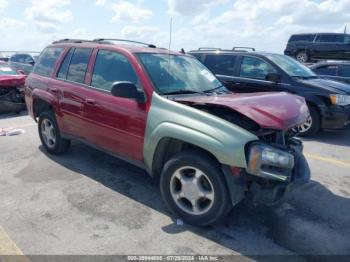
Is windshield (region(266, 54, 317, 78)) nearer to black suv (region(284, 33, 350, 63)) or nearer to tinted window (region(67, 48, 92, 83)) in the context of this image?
tinted window (region(67, 48, 92, 83))

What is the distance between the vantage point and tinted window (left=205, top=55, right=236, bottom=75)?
26.9ft

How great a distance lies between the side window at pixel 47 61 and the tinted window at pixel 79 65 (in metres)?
0.51

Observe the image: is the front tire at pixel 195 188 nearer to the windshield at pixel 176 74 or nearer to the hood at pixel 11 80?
the windshield at pixel 176 74

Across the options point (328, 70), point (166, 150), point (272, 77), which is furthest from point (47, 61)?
point (328, 70)

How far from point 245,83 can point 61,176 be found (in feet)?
15.8

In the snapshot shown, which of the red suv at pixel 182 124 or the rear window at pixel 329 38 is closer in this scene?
the red suv at pixel 182 124

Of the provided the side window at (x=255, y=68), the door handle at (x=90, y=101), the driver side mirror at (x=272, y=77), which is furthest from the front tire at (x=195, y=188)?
the side window at (x=255, y=68)

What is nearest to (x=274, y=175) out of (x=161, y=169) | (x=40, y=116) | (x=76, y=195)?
(x=161, y=169)

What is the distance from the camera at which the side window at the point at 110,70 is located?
13.8 ft

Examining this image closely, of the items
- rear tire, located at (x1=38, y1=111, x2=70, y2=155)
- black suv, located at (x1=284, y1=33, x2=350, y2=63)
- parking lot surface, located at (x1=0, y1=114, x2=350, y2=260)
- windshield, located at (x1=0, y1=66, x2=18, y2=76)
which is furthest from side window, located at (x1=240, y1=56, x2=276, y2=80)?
black suv, located at (x1=284, y1=33, x2=350, y2=63)

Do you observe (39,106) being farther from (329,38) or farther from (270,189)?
(329,38)

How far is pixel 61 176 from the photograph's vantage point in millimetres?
4770

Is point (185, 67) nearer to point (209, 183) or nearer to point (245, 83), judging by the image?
point (209, 183)

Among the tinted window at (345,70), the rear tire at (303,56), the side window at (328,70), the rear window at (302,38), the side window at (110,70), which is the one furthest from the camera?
the rear tire at (303,56)
